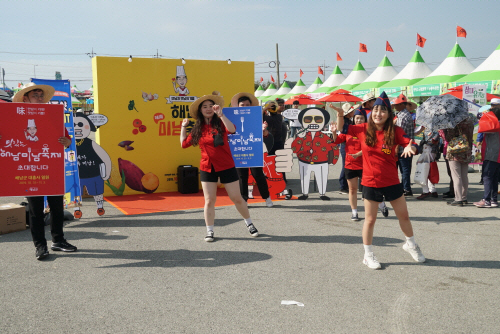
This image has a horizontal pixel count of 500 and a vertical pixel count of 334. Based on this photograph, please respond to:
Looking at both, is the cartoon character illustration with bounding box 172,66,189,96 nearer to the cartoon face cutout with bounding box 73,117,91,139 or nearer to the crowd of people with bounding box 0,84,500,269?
the crowd of people with bounding box 0,84,500,269

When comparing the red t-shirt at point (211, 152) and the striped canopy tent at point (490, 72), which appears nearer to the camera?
the red t-shirt at point (211, 152)

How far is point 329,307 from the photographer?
3.65 meters

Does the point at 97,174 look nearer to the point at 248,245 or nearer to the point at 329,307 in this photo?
the point at 248,245

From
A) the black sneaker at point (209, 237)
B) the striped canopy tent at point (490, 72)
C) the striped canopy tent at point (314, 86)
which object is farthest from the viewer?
the striped canopy tent at point (314, 86)

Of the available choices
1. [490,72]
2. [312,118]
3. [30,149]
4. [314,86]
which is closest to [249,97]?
[312,118]

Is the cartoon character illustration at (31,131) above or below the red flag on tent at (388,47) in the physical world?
below

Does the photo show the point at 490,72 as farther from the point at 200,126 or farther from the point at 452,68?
the point at 200,126

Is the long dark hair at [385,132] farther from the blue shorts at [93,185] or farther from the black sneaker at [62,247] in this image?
the blue shorts at [93,185]

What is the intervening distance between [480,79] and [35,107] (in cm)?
1540

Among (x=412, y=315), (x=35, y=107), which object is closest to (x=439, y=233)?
(x=412, y=315)

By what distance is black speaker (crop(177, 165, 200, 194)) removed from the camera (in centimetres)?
943

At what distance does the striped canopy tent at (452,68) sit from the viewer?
18688 mm

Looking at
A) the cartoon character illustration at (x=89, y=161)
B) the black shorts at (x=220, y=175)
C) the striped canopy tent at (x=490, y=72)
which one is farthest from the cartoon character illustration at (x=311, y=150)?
the striped canopy tent at (x=490, y=72)

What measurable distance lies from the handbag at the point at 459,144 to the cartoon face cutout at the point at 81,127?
630cm
